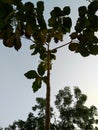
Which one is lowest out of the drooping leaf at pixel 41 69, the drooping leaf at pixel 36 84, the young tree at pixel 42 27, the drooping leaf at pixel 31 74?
the drooping leaf at pixel 36 84

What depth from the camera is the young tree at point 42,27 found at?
3029mm

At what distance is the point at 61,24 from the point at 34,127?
4786 centimetres

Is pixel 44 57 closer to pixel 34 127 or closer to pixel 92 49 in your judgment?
pixel 92 49

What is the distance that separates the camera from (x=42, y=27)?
10.4 feet

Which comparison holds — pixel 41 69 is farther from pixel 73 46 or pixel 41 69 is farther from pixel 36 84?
pixel 73 46

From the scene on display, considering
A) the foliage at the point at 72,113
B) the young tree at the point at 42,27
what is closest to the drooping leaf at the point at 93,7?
the young tree at the point at 42,27

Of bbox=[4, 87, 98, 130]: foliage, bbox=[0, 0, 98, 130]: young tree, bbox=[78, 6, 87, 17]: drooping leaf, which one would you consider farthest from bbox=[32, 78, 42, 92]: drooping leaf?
bbox=[4, 87, 98, 130]: foliage

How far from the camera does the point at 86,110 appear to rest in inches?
1853

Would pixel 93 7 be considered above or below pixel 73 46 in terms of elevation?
above

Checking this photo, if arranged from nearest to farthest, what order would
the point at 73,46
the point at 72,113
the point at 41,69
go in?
1. the point at 41,69
2. the point at 73,46
3. the point at 72,113

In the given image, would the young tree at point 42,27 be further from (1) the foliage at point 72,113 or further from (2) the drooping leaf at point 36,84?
(1) the foliage at point 72,113

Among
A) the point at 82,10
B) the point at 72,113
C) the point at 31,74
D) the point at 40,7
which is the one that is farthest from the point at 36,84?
the point at 72,113

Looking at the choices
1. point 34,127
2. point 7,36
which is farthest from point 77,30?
point 34,127

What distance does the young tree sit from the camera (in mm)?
3029
